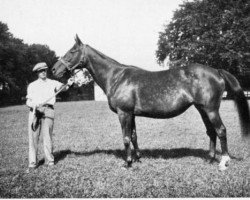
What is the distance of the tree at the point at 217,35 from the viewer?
99.6 feet

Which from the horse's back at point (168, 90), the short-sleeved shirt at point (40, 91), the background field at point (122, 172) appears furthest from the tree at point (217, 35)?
the short-sleeved shirt at point (40, 91)

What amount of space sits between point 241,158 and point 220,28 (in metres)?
27.6

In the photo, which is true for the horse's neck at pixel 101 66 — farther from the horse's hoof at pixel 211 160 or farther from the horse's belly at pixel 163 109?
the horse's hoof at pixel 211 160

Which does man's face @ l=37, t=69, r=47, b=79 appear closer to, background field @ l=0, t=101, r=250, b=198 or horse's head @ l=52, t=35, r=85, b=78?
horse's head @ l=52, t=35, r=85, b=78

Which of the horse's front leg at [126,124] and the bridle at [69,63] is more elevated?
the bridle at [69,63]

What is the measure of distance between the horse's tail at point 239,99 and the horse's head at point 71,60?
3.48 m

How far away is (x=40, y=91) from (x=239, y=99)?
4799mm

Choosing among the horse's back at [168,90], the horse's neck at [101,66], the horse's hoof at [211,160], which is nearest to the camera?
the horse's back at [168,90]

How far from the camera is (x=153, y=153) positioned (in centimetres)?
788

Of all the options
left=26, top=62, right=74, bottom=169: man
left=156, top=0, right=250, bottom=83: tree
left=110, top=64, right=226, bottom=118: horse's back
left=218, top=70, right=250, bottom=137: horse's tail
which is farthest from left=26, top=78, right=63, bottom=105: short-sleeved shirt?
left=156, top=0, right=250, bottom=83: tree

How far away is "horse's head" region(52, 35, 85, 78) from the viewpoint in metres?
6.91

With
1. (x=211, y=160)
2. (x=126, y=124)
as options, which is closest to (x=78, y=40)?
(x=126, y=124)

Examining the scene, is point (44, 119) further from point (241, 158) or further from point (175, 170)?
point (241, 158)

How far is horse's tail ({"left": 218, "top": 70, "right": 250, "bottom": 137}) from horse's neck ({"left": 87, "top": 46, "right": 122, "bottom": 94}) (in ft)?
8.68
